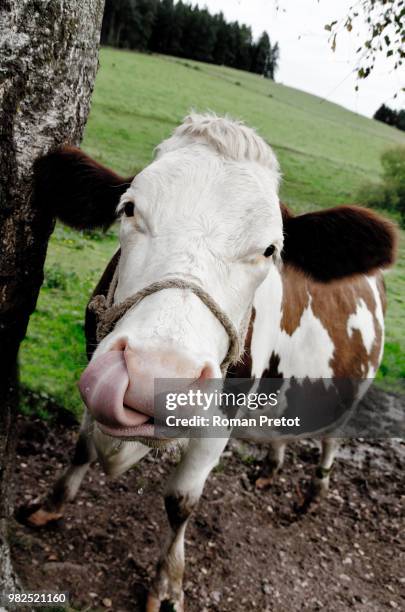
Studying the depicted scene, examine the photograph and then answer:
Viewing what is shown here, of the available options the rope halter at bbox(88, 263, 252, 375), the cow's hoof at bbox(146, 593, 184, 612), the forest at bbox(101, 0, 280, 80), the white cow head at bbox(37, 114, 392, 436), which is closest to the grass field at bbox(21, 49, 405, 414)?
the white cow head at bbox(37, 114, 392, 436)

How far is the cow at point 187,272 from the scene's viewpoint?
1.60m

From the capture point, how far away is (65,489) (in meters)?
3.41

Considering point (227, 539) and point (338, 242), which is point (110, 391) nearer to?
point (338, 242)

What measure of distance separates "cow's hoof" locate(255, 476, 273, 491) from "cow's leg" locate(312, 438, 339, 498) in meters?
0.38

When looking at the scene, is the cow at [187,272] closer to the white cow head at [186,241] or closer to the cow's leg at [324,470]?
the white cow head at [186,241]

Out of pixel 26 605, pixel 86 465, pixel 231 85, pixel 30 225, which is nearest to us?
pixel 30 225

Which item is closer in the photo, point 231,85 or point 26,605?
point 26,605

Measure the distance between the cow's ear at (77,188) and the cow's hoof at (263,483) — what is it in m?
2.65

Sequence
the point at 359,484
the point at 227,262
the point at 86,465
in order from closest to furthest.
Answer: the point at 227,262
the point at 86,465
the point at 359,484

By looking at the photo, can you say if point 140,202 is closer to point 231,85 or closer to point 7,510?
point 7,510

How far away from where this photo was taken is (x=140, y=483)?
399 centimetres

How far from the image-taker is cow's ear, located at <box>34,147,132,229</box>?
7.55 ft

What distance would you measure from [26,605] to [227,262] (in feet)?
6.38

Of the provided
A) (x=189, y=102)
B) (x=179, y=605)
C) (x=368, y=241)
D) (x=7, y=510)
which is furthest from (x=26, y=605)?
(x=189, y=102)
